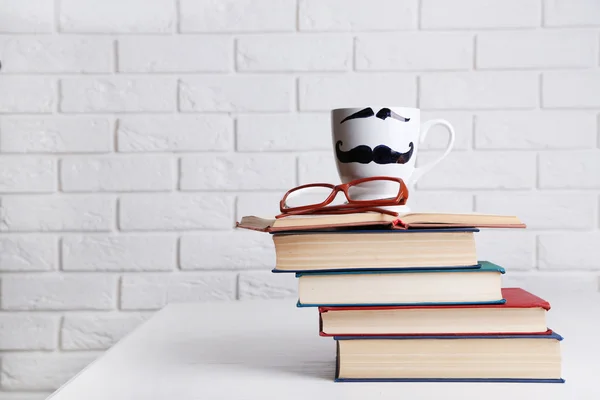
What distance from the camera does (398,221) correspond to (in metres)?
0.65

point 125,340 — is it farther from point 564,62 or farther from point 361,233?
point 564,62

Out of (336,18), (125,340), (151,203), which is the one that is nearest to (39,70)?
(151,203)

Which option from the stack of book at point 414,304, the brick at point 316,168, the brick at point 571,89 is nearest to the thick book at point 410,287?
the stack of book at point 414,304

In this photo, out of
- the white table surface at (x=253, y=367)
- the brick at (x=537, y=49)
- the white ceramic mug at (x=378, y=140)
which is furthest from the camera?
the brick at (x=537, y=49)

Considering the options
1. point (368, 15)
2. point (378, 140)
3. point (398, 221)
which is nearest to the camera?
point (398, 221)

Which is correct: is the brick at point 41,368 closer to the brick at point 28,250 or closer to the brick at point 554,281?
the brick at point 28,250

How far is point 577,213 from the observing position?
1468 millimetres

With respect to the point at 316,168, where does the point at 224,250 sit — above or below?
below

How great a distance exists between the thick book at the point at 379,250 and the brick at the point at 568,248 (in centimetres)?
87

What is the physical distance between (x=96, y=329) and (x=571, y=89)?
1086mm

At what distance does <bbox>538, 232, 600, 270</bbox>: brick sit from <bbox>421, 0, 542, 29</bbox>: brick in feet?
1.42

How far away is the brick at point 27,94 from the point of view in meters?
1.48

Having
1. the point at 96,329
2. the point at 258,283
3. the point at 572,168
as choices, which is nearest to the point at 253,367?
the point at 258,283

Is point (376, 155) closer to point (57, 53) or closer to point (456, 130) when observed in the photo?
point (456, 130)
